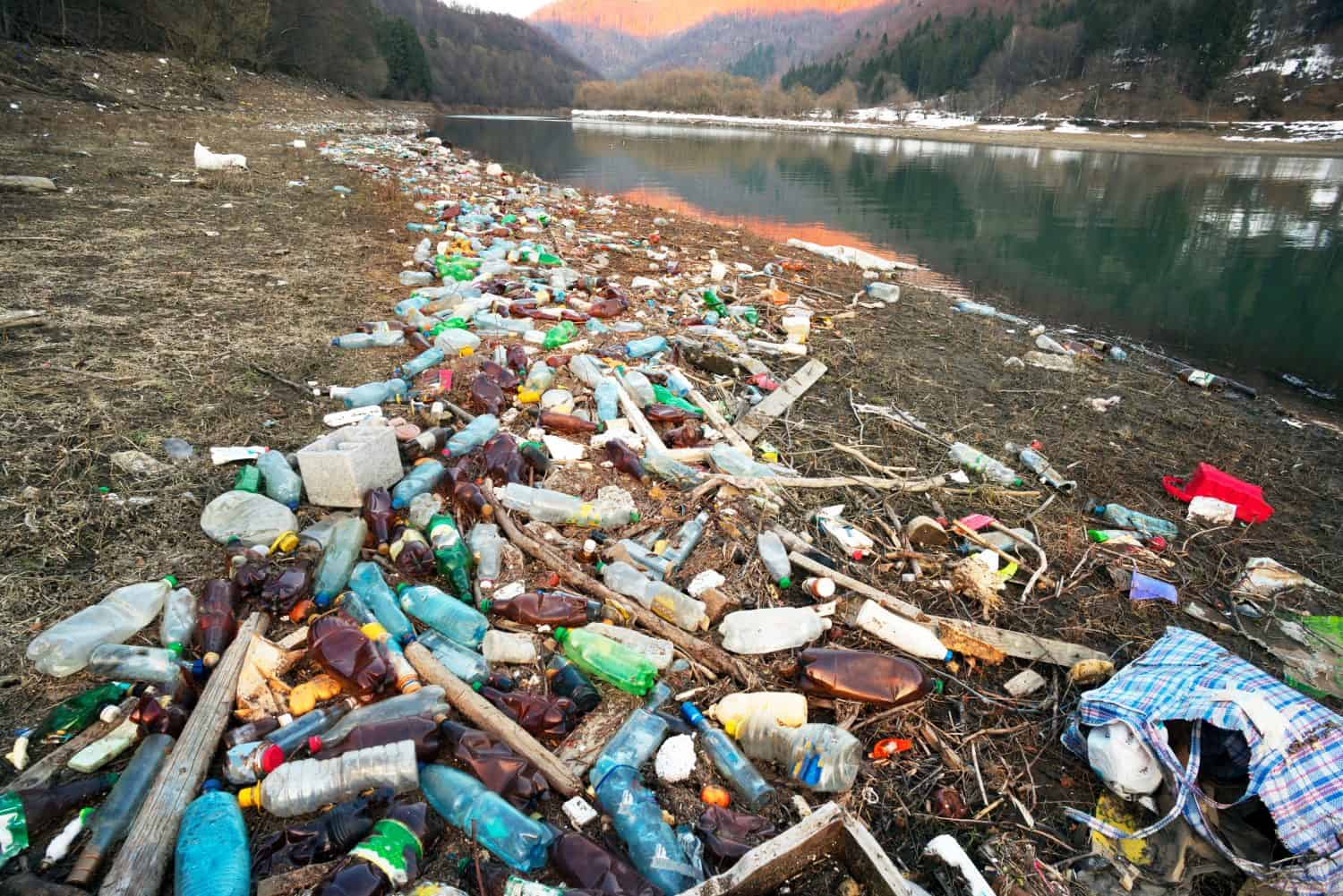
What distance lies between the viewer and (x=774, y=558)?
129 inches

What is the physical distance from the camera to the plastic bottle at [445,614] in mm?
2643

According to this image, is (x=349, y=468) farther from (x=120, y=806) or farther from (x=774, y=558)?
(x=774, y=558)

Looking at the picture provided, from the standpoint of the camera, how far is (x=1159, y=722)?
225 centimetres

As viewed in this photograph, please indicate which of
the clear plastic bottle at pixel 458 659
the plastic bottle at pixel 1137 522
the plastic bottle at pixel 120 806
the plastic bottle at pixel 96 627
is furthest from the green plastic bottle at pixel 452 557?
the plastic bottle at pixel 1137 522

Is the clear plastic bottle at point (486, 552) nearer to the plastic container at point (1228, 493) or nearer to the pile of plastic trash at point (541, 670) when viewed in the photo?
the pile of plastic trash at point (541, 670)

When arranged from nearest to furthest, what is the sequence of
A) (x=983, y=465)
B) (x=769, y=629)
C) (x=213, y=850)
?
(x=213, y=850), (x=769, y=629), (x=983, y=465)

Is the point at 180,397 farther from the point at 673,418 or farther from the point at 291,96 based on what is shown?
the point at 291,96

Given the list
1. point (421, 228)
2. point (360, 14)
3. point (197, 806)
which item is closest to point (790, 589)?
point (197, 806)

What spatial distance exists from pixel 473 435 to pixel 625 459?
0.97 m

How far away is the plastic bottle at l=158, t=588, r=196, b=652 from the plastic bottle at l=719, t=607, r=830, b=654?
83.1 inches

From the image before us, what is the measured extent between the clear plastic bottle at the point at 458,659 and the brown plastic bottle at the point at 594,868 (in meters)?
0.74

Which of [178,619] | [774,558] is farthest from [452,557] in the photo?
[774,558]

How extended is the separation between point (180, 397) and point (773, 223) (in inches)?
541

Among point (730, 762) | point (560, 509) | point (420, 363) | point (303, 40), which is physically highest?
point (303, 40)
